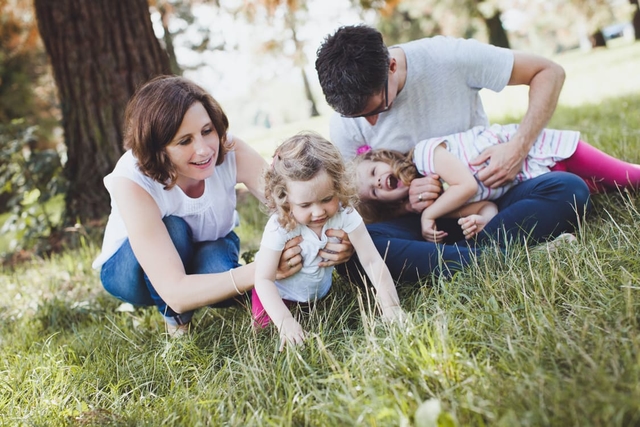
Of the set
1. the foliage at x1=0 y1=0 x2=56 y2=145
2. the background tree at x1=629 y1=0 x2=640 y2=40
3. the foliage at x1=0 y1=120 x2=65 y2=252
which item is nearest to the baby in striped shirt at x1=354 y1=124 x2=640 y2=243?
the foliage at x1=0 y1=120 x2=65 y2=252

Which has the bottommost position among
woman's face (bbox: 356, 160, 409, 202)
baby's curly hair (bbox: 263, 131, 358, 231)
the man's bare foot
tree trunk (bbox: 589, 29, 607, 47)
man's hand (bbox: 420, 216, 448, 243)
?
tree trunk (bbox: 589, 29, 607, 47)

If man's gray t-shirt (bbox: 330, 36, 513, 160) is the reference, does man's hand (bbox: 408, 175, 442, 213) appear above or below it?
below

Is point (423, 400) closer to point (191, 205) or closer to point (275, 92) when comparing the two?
A: point (191, 205)

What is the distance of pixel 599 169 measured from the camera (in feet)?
8.99

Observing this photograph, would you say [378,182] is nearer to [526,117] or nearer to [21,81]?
[526,117]

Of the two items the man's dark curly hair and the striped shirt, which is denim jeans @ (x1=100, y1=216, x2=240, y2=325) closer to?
the man's dark curly hair

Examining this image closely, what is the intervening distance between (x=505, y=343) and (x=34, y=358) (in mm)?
1873

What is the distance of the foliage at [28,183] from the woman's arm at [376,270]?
3046 millimetres

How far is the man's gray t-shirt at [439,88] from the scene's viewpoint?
110 inches

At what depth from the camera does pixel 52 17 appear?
419cm

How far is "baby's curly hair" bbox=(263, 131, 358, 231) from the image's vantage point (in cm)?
208

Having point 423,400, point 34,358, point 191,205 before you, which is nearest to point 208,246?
point 191,205

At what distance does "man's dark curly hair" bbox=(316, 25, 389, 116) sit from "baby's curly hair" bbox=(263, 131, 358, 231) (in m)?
0.29

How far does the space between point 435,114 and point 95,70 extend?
108 inches
